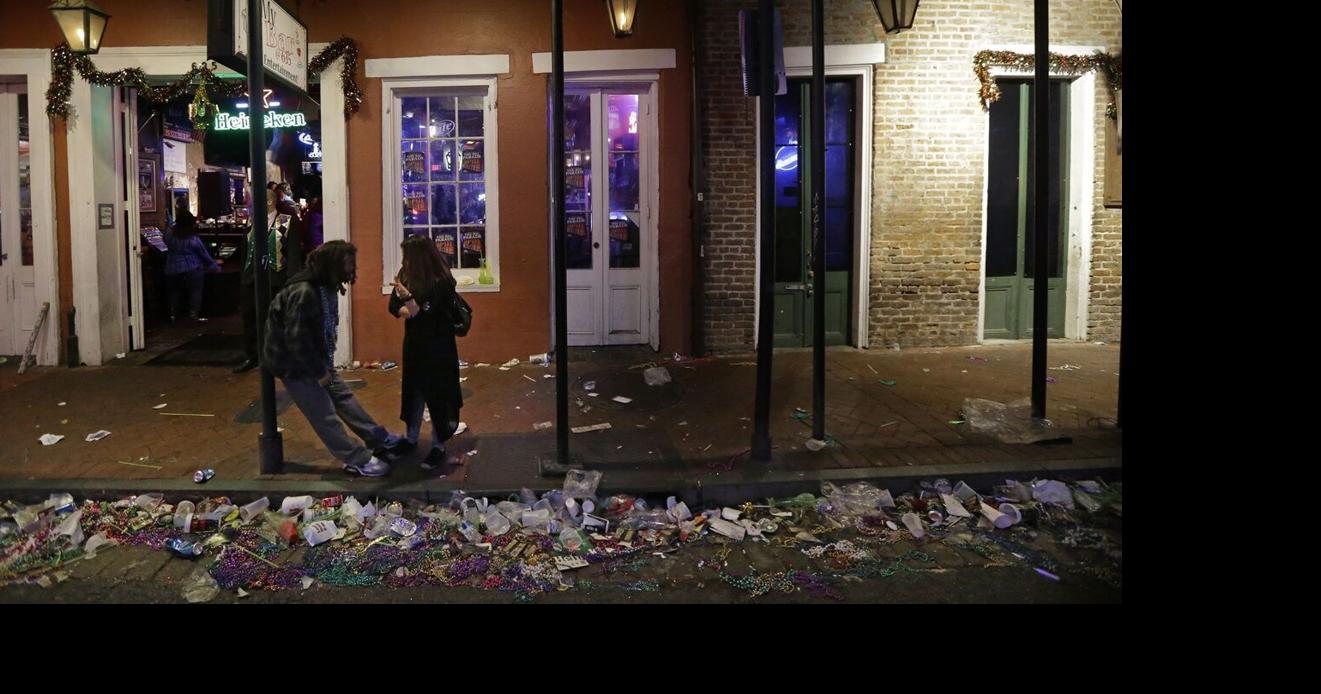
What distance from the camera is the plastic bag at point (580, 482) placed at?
19.9 feet

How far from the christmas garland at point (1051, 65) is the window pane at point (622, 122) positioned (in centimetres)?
380

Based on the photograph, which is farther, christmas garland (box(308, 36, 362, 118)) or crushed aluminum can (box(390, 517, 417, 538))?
christmas garland (box(308, 36, 362, 118))

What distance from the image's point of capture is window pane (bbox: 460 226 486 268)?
1042 cm

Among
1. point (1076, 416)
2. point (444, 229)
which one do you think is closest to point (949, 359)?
point (1076, 416)

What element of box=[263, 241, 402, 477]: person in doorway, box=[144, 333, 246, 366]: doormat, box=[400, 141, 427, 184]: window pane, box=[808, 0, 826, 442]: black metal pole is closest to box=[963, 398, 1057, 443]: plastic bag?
box=[808, 0, 826, 442]: black metal pole

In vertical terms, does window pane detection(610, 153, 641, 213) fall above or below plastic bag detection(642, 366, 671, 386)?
above

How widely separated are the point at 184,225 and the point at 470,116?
5188 mm

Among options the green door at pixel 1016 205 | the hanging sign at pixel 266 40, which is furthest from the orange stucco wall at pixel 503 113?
the green door at pixel 1016 205

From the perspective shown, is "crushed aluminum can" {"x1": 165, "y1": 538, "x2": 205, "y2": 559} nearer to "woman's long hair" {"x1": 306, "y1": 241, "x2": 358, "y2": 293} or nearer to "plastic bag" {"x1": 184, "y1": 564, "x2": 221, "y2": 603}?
"plastic bag" {"x1": 184, "y1": 564, "x2": 221, "y2": 603}

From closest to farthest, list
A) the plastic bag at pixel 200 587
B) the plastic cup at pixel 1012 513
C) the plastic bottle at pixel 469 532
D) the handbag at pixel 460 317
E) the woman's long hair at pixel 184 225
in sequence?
the plastic bag at pixel 200 587 → the plastic bottle at pixel 469 532 → the plastic cup at pixel 1012 513 → the handbag at pixel 460 317 → the woman's long hair at pixel 184 225

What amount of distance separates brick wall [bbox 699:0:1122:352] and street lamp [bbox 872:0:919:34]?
1522 millimetres

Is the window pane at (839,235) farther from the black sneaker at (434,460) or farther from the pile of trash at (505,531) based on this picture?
the black sneaker at (434,460)

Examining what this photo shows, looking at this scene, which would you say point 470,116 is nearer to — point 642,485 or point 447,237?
point 447,237

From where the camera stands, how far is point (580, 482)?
617cm
